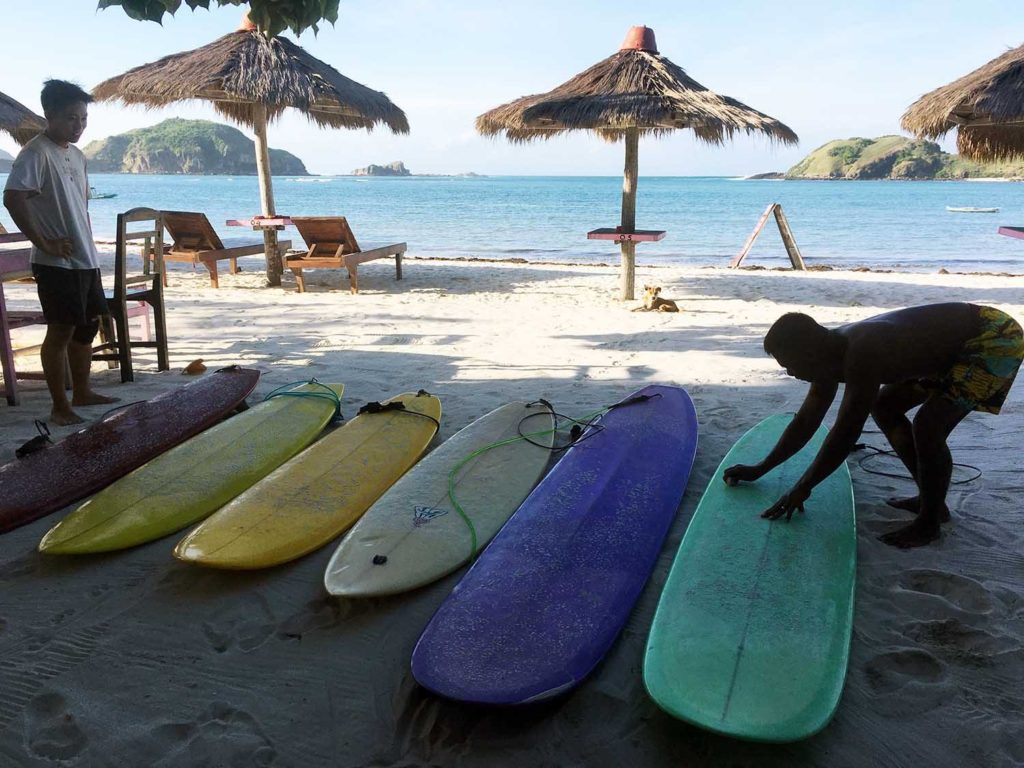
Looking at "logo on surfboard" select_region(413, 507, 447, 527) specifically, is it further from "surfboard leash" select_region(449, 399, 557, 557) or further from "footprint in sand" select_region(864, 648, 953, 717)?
"footprint in sand" select_region(864, 648, 953, 717)

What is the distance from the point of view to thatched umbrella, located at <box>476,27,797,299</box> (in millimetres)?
7062

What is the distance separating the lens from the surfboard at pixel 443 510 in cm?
223

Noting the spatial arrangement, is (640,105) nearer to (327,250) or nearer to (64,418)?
(327,250)

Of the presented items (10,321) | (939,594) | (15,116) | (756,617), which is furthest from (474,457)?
(15,116)

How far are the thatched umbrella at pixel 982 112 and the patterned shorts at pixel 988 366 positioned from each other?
5.47m

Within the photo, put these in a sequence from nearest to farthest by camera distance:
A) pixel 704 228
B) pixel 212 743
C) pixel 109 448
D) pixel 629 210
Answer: pixel 212 743 → pixel 109 448 → pixel 629 210 → pixel 704 228

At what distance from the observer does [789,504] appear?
7.97 ft

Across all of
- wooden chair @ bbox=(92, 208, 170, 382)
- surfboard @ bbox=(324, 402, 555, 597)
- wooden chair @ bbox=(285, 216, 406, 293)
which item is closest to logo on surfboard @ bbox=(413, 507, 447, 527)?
surfboard @ bbox=(324, 402, 555, 597)

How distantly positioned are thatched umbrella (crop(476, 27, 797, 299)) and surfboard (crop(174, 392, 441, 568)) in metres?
4.66

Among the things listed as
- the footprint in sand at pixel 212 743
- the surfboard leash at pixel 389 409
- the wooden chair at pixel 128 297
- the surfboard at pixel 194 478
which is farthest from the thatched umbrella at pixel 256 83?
the footprint in sand at pixel 212 743

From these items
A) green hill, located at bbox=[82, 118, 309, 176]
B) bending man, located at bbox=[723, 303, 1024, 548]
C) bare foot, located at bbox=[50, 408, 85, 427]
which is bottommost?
bare foot, located at bbox=[50, 408, 85, 427]

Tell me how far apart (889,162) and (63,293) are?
7407 centimetres

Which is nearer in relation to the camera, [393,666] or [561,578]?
[393,666]

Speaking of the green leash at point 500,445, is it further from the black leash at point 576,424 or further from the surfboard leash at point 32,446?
the surfboard leash at point 32,446
